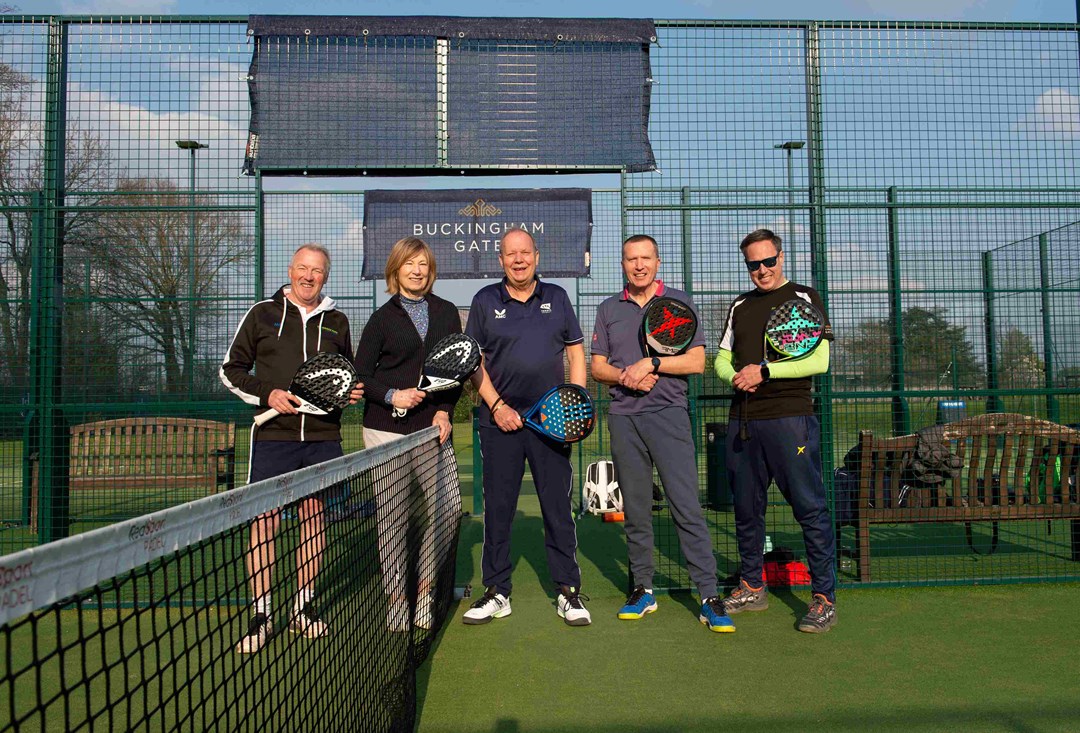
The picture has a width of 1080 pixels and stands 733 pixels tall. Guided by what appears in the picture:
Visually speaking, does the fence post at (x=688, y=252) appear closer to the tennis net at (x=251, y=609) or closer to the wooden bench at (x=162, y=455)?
the tennis net at (x=251, y=609)

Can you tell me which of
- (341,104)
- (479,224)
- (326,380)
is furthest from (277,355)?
(479,224)

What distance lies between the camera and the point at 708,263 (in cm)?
555

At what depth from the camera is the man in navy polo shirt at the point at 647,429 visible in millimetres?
4465

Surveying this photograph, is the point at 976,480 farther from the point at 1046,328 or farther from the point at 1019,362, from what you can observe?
the point at 1046,328

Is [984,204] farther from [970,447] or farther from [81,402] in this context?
[81,402]

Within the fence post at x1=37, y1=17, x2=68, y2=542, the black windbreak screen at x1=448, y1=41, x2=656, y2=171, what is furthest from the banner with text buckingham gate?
the fence post at x1=37, y1=17, x2=68, y2=542

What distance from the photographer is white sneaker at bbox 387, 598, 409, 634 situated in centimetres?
348

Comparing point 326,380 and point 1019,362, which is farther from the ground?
point 1019,362

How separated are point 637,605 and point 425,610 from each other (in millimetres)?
1231

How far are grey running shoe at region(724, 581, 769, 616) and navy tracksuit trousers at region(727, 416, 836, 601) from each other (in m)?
0.31

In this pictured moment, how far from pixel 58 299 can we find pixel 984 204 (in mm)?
6224

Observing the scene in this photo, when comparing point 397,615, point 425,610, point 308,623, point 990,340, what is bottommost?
point 425,610

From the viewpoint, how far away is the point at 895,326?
5.46 meters

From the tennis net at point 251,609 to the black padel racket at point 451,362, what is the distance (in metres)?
0.27
